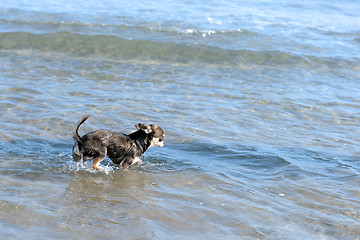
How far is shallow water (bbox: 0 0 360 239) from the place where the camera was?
211 inches

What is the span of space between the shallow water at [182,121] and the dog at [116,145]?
0.20 m

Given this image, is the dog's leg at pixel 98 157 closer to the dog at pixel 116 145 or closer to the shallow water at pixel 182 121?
the dog at pixel 116 145

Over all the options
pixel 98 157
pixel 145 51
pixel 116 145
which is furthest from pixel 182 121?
pixel 145 51

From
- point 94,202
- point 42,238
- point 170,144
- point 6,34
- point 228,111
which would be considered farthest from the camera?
point 6,34

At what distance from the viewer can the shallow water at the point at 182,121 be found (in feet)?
17.6

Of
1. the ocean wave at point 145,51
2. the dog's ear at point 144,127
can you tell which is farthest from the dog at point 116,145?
the ocean wave at point 145,51

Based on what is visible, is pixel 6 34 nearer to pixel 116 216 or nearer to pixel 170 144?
pixel 170 144

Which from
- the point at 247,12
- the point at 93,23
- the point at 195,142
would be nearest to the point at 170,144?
the point at 195,142

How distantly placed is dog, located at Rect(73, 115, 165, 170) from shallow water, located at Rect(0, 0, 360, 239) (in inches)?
7.8

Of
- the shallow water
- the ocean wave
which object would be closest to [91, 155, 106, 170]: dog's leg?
the shallow water

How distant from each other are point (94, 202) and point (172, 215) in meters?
1.01

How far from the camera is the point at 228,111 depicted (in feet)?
31.6

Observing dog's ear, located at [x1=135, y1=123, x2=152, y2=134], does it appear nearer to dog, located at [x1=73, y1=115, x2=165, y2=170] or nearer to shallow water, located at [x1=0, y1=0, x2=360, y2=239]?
dog, located at [x1=73, y1=115, x2=165, y2=170]

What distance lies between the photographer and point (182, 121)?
8883mm
